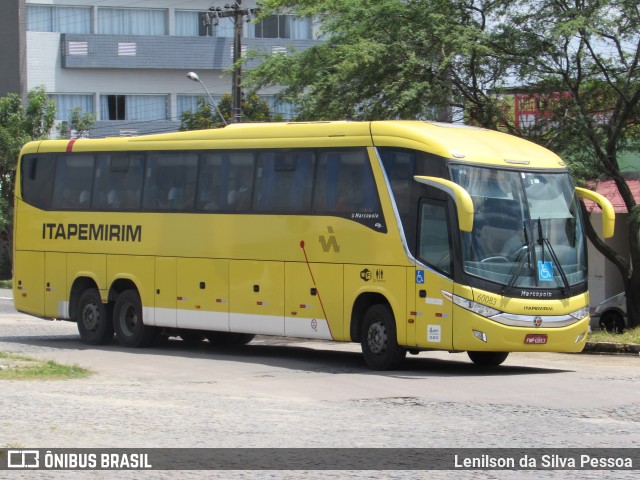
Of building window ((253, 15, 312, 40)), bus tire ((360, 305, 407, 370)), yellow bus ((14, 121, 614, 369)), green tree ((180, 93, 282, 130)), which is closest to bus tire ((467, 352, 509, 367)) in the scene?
yellow bus ((14, 121, 614, 369))

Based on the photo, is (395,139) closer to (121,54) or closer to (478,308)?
(478,308)

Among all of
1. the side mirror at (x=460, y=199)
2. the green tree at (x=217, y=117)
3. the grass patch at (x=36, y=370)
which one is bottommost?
the grass patch at (x=36, y=370)

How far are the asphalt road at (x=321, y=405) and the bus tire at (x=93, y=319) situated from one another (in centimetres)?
192

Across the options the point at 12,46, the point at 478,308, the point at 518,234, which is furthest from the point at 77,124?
the point at 478,308

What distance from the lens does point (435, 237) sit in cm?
1694

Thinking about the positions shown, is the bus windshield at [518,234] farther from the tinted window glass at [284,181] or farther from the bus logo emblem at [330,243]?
the tinted window glass at [284,181]

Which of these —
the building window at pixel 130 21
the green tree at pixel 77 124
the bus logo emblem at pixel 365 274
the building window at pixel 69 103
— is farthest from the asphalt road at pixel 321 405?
the building window at pixel 130 21

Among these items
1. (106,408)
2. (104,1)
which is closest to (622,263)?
(106,408)

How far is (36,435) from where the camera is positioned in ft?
33.2

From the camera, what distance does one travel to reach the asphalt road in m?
10.3

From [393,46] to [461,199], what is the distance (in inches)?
312

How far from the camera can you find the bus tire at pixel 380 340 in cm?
1742

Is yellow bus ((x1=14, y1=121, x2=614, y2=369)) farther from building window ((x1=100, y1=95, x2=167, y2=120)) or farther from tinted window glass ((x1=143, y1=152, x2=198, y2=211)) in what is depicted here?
building window ((x1=100, y1=95, x2=167, y2=120))

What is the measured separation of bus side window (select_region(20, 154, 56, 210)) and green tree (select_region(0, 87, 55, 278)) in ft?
78.1
